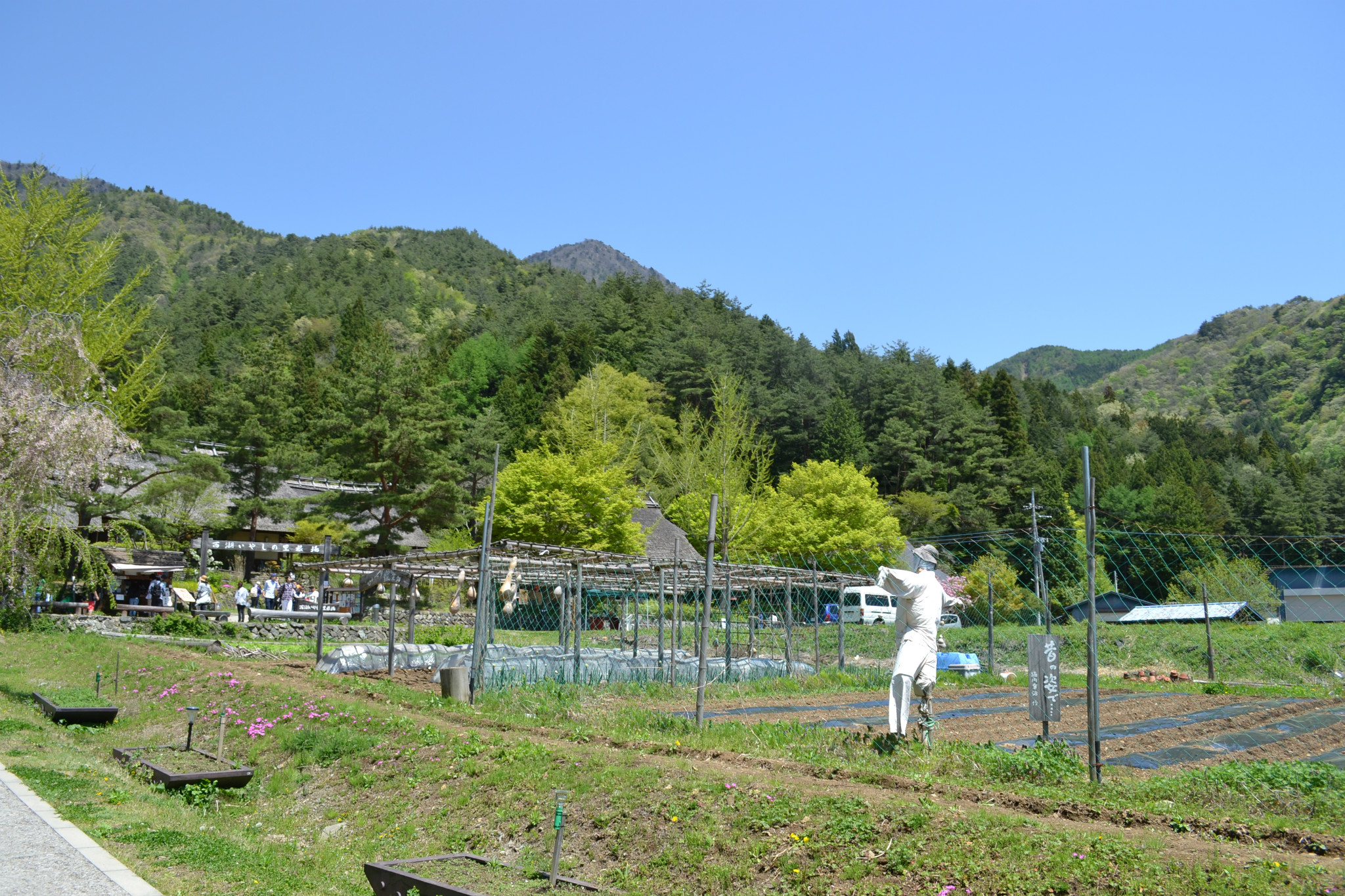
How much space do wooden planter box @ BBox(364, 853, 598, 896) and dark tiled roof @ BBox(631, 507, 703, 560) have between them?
3143 centimetres

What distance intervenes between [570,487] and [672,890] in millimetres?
29687

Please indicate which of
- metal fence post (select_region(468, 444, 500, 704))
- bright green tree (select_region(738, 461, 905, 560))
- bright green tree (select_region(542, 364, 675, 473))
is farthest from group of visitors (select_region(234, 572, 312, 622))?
bright green tree (select_region(542, 364, 675, 473))

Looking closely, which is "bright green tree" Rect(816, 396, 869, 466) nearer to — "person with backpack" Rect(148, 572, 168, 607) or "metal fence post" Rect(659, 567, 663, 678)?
"person with backpack" Rect(148, 572, 168, 607)

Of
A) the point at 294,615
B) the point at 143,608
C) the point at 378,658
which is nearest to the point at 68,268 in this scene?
the point at 143,608

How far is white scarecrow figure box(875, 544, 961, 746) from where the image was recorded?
905 cm

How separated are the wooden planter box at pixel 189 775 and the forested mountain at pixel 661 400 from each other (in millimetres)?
13964

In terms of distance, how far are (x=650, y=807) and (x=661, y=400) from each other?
5785 centimetres

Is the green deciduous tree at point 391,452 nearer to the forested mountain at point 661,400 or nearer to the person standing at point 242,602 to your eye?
the forested mountain at point 661,400

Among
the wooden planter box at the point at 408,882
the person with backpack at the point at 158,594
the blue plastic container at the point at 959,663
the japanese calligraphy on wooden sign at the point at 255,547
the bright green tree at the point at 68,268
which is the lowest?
the blue plastic container at the point at 959,663

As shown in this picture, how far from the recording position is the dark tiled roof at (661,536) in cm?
4044

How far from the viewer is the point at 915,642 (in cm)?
915

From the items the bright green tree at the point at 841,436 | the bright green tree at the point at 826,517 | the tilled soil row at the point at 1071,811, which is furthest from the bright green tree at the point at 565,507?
the tilled soil row at the point at 1071,811

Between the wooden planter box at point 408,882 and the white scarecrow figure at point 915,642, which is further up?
the white scarecrow figure at point 915,642

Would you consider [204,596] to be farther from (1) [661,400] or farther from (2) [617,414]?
(1) [661,400]
